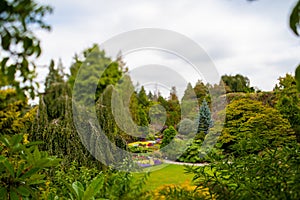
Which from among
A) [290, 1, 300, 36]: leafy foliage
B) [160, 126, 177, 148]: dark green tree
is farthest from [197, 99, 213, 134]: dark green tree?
[290, 1, 300, 36]: leafy foliage

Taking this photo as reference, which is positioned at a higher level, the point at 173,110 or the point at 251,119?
the point at 173,110

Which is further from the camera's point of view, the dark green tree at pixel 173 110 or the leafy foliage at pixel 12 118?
the leafy foliage at pixel 12 118

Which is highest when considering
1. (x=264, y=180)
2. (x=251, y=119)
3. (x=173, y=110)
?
(x=173, y=110)

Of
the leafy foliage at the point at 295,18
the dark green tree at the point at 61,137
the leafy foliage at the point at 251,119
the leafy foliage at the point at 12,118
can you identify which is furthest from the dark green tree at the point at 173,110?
the leafy foliage at the point at 295,18

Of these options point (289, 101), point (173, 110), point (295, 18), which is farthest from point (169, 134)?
point (295, 18)

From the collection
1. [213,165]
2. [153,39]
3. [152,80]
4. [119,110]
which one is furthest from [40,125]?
[213,165]

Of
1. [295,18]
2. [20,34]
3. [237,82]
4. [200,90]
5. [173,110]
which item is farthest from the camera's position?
[237,82]

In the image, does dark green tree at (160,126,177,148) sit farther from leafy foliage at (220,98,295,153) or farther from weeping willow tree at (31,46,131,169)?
leafy foliage at (220,98,295,153)

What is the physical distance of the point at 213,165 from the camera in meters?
0.64

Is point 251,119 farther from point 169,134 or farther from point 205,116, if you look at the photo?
point 169,134

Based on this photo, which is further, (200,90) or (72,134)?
(200,90)

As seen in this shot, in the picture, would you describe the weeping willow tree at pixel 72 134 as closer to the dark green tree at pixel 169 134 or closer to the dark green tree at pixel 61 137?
the dark green tree at pixel 61 137

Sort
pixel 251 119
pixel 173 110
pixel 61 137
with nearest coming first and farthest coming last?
pixel 251 119 < pixel 61 137 < pixel 173 110

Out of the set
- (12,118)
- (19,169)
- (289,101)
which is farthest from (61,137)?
(19,169)
